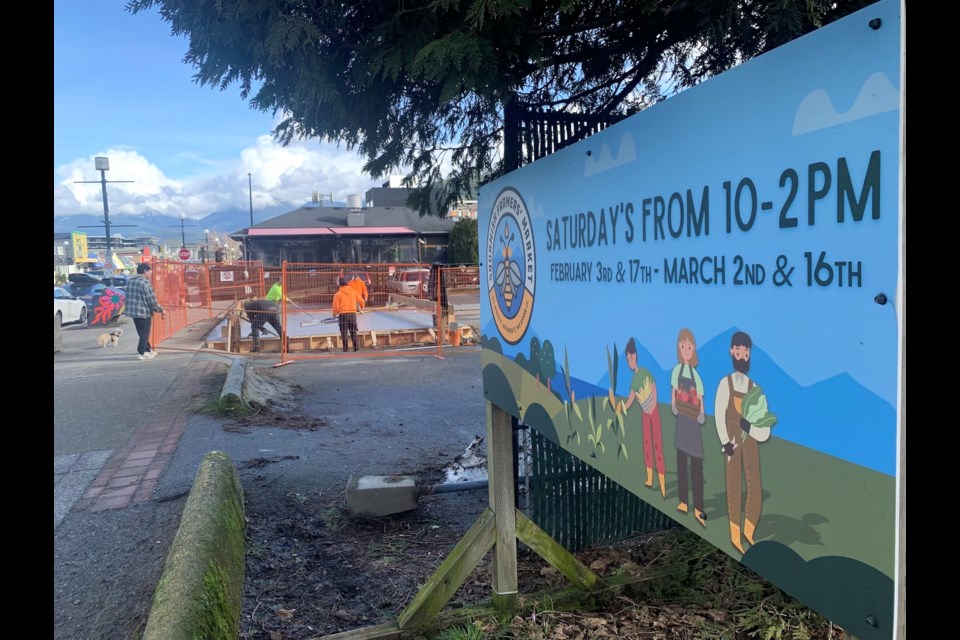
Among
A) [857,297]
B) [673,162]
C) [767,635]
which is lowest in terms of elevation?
[767,635]

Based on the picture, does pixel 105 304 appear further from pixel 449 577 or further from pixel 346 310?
pixel 449 577

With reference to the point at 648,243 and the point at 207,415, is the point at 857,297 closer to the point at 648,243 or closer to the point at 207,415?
the point at 648,243

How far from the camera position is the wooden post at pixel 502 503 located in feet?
11.2

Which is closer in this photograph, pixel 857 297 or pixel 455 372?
pixel 857 297

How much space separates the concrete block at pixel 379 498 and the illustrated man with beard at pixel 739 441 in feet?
11.9

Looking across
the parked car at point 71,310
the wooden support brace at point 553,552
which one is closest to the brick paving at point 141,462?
the wooden support brace at point 553,552

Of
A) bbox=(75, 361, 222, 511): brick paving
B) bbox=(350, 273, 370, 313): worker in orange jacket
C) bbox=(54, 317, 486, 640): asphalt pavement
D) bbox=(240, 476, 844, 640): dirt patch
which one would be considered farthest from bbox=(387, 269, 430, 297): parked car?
bbox=(240, 476, 844, 640): dirt patch

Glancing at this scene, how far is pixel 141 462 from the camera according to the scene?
19.5ft

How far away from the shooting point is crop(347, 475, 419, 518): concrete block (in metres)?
4.88

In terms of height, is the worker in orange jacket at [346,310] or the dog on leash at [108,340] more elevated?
the worker in orange jacket at [346,310]

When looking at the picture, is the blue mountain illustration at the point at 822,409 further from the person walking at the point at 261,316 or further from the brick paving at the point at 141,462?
the person walking at the point at 261,316

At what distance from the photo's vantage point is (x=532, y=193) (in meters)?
2.69

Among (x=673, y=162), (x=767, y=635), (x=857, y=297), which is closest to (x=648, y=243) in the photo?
(x=673, y=162)
